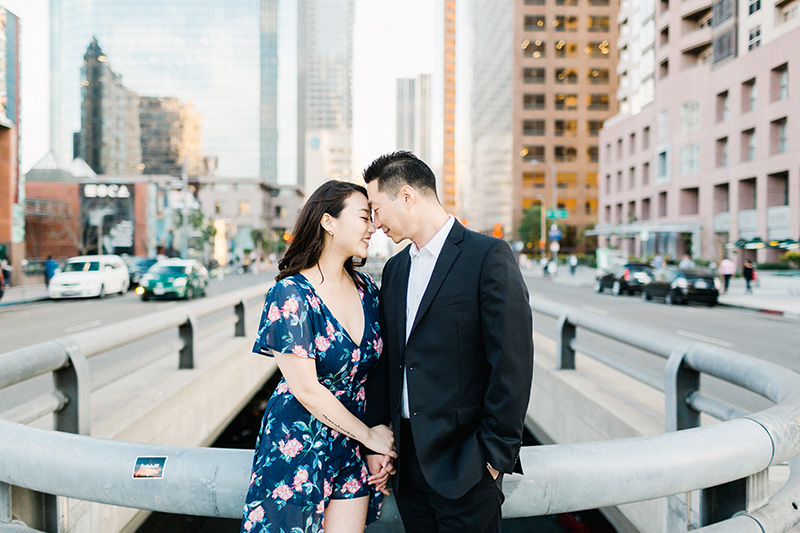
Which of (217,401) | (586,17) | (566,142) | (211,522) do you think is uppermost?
(586,17)

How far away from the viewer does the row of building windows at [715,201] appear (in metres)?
41.2

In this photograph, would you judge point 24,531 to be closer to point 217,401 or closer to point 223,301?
point 217,401

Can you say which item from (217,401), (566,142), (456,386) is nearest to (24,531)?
(456,386)

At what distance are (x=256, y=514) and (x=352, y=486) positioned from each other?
0.37 m

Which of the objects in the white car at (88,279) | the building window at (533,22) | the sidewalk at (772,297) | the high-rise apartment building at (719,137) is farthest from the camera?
the building window at (533,22)

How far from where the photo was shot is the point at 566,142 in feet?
300

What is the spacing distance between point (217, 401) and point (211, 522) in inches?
80.9

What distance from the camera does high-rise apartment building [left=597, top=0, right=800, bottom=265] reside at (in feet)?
130

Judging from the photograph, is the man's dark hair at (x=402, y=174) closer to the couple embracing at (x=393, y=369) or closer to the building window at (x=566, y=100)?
the couple embracing at (x=393, y=369)

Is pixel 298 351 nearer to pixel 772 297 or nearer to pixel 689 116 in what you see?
pixel 772 297

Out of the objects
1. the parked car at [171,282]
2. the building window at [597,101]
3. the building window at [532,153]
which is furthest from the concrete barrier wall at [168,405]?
the building window at [597,101]

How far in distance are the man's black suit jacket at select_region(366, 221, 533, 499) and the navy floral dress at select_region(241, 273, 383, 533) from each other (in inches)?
9.8

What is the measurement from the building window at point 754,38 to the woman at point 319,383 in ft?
168

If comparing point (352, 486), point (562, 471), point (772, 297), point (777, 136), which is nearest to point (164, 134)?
point (777, 136)
